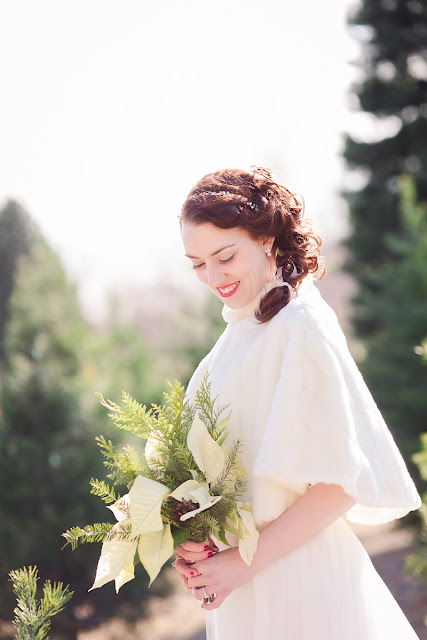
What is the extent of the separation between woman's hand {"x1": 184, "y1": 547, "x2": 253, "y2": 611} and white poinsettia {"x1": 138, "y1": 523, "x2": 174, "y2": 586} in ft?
0.32

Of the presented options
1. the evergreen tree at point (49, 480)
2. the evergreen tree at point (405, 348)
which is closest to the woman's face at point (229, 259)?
the evergreen tree at point (49, 480)

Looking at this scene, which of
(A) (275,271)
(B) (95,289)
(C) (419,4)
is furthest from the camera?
(B) (95,289)

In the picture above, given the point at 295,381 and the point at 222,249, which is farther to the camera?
the point at 222,249

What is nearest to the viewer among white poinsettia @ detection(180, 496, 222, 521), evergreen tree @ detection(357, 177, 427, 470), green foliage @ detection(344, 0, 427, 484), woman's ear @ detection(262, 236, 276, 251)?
white poinsettia @ detection(180, 496, 222, 521)

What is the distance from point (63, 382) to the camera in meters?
4.81

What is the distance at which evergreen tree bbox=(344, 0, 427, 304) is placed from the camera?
389 inches

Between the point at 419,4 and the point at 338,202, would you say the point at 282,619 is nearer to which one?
the point at 338,202

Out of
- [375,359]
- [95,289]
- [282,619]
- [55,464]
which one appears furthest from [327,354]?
[95,289]

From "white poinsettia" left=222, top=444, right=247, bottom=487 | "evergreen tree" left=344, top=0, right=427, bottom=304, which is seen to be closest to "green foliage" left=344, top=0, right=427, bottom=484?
"evergreen tree" left=344, top=0, right=427, bottom=304

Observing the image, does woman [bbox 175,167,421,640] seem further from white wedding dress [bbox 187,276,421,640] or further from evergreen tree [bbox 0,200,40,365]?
evergreen tree [bbox 0,200,40,365]

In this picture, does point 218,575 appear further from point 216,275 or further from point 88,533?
point 216,275

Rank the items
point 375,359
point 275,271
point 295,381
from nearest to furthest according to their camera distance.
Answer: point 295,381 → point 275,271 → point 375,359

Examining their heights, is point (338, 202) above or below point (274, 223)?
above

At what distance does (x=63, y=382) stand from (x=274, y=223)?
11.4 feet
